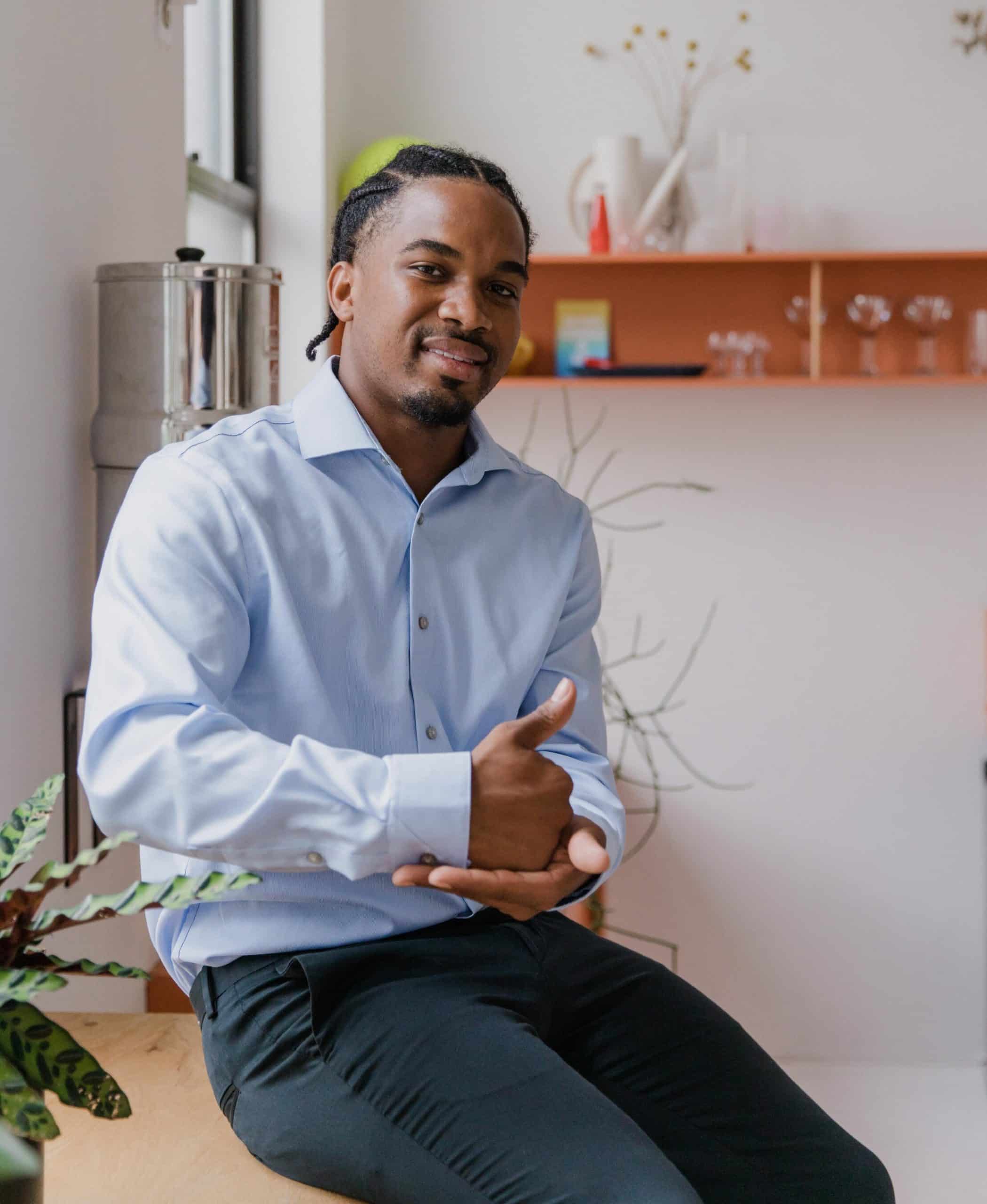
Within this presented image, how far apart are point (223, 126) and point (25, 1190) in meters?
2.88

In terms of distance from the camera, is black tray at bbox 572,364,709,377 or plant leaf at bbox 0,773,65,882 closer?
plant leaf at bbox 0,773,65,882

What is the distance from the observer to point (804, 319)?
341 centimetres

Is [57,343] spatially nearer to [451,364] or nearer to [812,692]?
[451,364]

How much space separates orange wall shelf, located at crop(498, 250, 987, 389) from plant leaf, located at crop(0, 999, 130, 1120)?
274cm

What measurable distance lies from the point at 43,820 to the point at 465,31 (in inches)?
122

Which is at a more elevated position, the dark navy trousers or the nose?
the nose

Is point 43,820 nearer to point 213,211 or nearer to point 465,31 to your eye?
point 213,211

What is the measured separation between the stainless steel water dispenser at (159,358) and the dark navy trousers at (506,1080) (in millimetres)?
800

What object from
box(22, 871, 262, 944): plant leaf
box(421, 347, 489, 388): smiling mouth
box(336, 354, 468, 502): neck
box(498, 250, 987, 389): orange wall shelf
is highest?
box(498, 250, 987, 389): orange wall shelf

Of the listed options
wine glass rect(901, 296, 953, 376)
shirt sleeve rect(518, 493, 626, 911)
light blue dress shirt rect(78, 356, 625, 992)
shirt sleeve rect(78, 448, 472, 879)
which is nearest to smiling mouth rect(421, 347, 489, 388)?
light blue dress shirt rect(78, 356, 625, 992)

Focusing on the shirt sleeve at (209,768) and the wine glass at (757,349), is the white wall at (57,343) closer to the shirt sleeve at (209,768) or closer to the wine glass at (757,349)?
the shirt sleeve at (209,768)

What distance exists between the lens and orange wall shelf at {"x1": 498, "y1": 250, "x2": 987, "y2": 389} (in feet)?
11.5

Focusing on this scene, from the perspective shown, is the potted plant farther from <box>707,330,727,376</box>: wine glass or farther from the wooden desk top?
<box>707,330,727,376</box>: wine glass

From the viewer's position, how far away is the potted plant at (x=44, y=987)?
2.65ft
